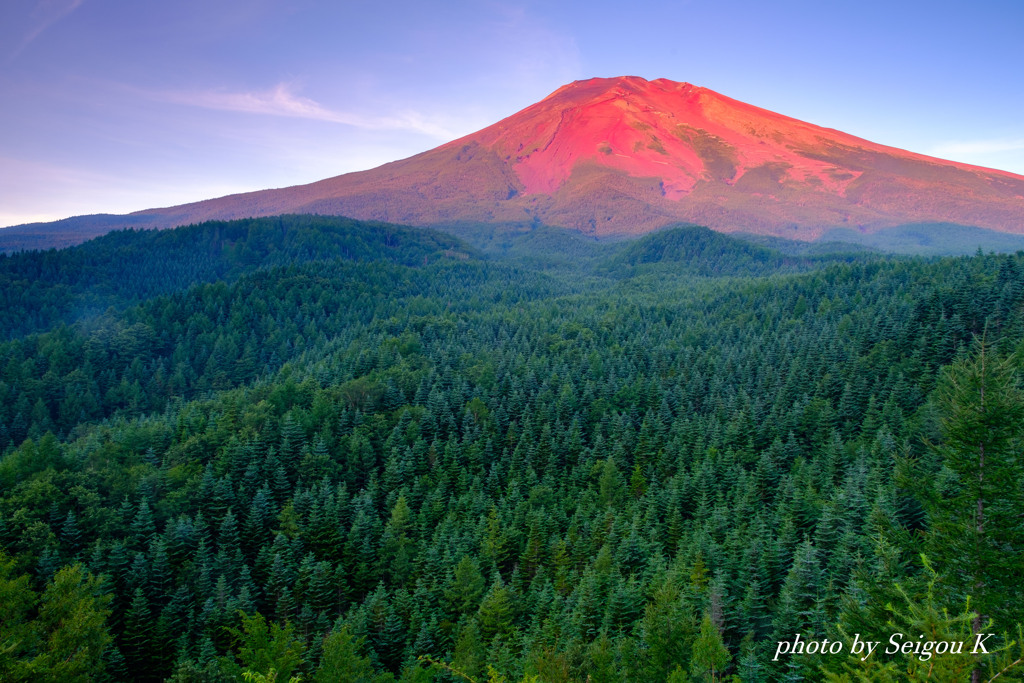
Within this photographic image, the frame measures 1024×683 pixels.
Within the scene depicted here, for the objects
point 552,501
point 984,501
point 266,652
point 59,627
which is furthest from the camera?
Result: point 552,501

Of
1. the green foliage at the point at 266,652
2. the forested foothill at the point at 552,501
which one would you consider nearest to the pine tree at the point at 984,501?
the forested foothill at the point at 552,501

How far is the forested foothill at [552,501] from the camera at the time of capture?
20531 mm

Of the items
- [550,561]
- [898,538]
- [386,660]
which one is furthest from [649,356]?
[898,538]

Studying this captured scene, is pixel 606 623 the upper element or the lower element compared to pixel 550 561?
upper

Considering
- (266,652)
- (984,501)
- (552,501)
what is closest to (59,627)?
(266,652)

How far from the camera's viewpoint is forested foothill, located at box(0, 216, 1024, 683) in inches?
808

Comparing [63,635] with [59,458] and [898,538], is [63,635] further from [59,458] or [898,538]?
[898,538]

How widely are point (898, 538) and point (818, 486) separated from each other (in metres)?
34.0

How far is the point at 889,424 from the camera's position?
63.1 m

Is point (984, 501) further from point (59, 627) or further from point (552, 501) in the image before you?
point (552, 501)

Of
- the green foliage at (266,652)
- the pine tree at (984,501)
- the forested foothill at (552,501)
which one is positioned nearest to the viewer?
the pine tree at (984,501)

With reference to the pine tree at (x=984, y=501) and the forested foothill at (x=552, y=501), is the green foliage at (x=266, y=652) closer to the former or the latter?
the forested foothill at (x=552, y=501)

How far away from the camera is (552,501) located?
6512 cm

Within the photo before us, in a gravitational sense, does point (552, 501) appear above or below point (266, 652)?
below
